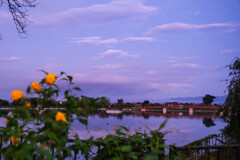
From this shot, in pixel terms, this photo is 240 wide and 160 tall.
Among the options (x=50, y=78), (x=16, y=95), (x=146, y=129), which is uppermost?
(x=50, y=78)

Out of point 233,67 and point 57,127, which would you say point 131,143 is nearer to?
point 57,127

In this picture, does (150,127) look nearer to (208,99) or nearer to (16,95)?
(16,95)

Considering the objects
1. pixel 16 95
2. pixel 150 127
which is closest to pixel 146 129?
pixel 150 127

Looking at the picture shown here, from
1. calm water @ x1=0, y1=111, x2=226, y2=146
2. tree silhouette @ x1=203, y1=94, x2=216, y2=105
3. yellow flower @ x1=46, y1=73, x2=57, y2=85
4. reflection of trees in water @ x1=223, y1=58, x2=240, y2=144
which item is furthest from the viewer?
tree silhouette @ x1=203, y1=94, x2=216, y2=105

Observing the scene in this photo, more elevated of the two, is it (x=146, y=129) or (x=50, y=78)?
(x=50, y=78)

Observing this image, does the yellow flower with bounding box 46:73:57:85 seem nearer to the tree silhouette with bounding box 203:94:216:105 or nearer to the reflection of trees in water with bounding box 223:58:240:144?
the reflection of trees in water with bounding box 223:58:240:144

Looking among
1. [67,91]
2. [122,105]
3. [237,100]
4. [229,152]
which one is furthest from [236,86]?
[122,105]

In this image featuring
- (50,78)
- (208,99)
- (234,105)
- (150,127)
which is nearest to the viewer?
(50,78)

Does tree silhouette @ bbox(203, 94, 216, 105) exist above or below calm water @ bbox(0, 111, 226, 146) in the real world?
above

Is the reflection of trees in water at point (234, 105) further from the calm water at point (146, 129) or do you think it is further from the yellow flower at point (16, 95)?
the yellow flower at point (16, 95)

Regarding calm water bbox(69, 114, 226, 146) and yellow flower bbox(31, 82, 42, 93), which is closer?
yellow flower bbox(31, 82, 42, 93)

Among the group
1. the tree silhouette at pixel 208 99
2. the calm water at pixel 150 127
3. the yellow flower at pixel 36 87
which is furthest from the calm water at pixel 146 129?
the tree silhouette at pixel 208 99

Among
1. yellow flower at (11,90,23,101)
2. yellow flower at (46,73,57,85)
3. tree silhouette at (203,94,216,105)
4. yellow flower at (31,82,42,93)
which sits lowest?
yellow flower at (11,90,23,101)

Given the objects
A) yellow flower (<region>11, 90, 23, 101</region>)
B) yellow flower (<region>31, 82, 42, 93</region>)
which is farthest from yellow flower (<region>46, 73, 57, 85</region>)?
yellow flower (<region>11, 90, 23, 101</region>)
